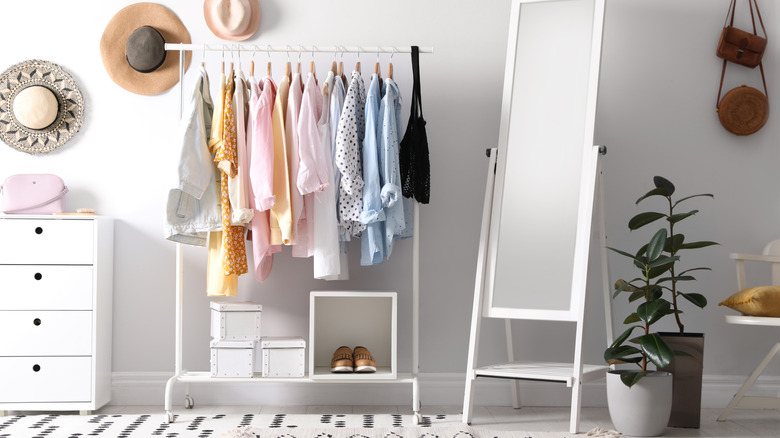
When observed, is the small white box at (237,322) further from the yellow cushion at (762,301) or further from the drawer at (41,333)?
the yellow cushion at (762,301)

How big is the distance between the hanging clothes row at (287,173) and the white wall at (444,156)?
1.24 ft

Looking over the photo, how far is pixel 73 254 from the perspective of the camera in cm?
288

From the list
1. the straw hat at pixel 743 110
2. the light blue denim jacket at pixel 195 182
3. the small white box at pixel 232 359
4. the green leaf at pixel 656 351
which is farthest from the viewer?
the straw hat at pixel 743 110

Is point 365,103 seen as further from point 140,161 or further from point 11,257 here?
point 11,257

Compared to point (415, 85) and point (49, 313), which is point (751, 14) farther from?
point (49, 313)

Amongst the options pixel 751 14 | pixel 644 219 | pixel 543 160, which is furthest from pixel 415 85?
pixel 751 14

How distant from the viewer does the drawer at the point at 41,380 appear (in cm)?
283

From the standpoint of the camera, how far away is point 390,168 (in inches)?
109

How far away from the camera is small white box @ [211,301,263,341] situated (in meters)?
2.87

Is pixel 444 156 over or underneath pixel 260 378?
over

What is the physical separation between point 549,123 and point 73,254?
2052 millimetres

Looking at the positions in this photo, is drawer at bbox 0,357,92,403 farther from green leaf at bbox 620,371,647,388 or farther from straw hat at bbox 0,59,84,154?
green leaf at bbox 620,371,647,388

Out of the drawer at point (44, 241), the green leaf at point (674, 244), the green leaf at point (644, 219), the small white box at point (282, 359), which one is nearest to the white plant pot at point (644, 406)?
the green leaf at point (674, 244)

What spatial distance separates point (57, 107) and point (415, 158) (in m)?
1.69
